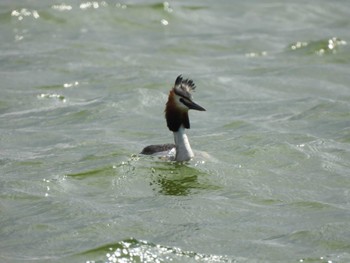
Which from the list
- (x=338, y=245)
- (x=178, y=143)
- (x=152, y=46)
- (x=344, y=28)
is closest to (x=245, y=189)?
(x=178, y=143)

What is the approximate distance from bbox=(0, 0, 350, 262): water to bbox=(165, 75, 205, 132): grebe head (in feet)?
1.95

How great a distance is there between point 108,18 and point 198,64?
4.41 m

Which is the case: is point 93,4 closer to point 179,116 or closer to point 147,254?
point 179,116

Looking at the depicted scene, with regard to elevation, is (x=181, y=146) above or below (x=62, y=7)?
below

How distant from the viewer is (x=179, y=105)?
41.6ft

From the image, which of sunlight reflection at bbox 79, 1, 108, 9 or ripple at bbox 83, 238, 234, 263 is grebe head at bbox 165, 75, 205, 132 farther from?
sunlight reflection at bbox 79, 1, 108, 9

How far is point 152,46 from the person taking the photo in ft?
69.1

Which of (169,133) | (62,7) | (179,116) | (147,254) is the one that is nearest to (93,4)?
(62,7)

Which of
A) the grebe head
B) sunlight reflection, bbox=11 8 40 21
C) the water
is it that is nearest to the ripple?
the water

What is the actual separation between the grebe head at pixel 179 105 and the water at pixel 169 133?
59cm

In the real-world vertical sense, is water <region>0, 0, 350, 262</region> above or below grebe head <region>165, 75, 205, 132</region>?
below

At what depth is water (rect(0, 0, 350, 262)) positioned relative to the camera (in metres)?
10.1

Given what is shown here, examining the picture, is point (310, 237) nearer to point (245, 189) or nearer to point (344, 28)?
point (245, 189)

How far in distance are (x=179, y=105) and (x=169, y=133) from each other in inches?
88.0
